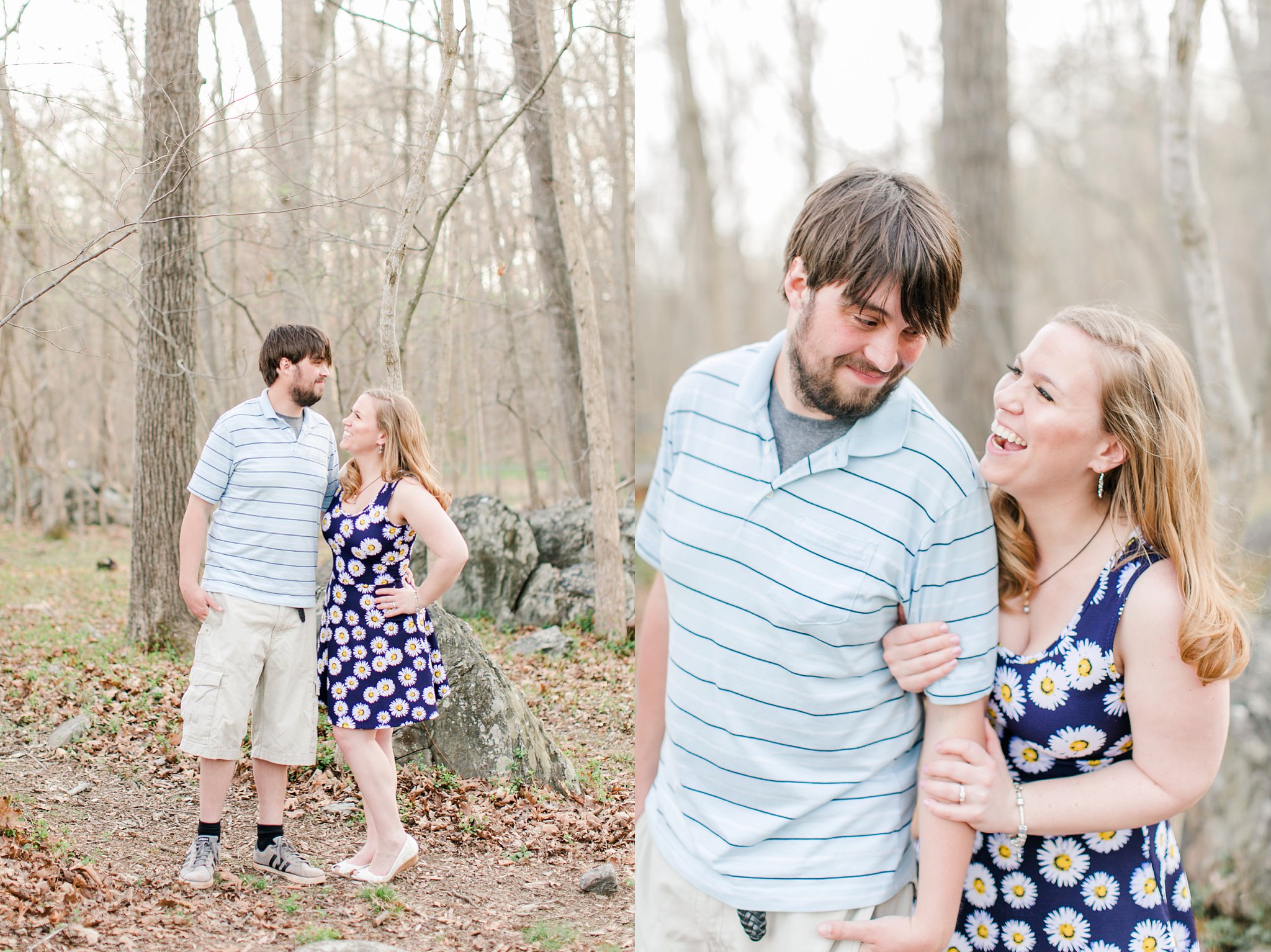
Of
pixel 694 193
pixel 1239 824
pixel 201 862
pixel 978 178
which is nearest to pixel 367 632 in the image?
pixel 201 862

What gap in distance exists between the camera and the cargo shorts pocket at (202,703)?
228 centimetres

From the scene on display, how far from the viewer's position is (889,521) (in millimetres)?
1732

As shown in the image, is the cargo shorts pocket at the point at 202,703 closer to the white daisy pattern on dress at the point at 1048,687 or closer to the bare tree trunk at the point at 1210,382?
the white daisy pattern on dress at the point at 1048,687

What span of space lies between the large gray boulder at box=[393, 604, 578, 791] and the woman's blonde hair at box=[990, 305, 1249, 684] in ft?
4.14

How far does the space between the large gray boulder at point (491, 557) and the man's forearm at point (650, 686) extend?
16.2 inches

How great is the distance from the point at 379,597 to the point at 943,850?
132 centimetres

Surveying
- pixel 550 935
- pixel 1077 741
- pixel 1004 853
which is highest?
pixel 1077 741

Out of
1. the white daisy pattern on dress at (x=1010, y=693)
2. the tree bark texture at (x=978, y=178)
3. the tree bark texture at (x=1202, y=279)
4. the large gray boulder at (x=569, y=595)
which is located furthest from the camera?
the tree bark texture at (x=978, y=178)

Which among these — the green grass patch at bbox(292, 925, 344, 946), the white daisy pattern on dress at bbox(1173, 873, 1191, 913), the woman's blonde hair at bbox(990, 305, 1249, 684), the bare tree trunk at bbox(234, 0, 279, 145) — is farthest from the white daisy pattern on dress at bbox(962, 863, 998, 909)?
the bare tree trunk at bbox(234, 0, 279, 145)

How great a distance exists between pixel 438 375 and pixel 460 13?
0.84 m

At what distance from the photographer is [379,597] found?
2359 mm

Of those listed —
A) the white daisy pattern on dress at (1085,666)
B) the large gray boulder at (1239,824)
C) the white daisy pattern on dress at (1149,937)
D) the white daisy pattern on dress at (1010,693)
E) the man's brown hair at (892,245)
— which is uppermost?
the man's brown hair at (892,245)

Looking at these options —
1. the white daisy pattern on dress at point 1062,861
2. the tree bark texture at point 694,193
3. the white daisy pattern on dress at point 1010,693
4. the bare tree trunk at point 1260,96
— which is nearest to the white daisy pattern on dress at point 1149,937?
the white daisy pattern on dress at point 1062,861

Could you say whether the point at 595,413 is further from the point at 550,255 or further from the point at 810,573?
the point at 810,573
